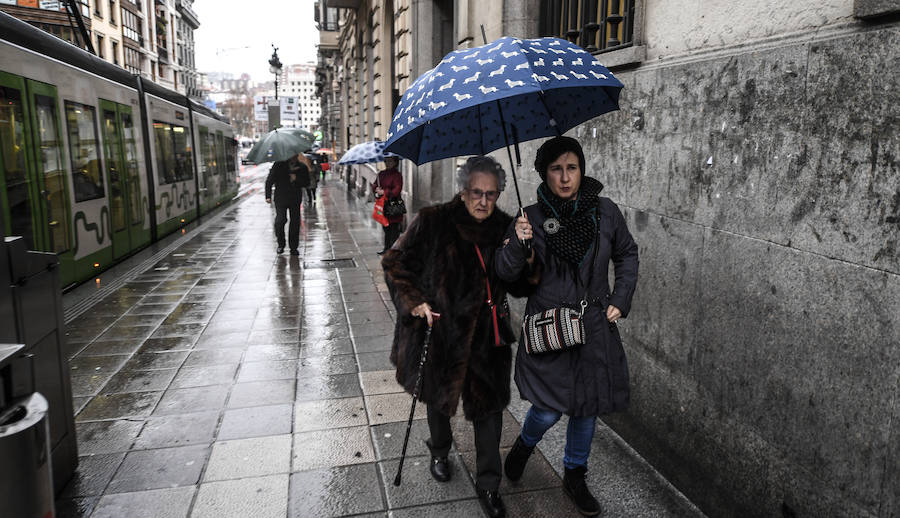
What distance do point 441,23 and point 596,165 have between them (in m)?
8.24

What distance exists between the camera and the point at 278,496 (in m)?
3.30

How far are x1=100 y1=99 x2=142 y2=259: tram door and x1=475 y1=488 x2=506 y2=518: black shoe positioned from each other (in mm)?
8268

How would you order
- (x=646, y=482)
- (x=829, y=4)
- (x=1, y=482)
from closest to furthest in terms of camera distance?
(x=1, y=482)
(x=829, y=4)
(x=646, y=482)

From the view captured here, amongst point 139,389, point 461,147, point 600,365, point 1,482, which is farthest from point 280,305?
point 1,482

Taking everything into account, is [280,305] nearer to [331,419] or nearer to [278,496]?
[331,419]

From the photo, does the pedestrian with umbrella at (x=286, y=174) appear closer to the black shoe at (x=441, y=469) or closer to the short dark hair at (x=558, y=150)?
the black shoe at (x=441, y=469)

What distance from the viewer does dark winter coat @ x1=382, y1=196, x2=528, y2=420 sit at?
9.95 feet

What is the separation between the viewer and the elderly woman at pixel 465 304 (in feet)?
9.92

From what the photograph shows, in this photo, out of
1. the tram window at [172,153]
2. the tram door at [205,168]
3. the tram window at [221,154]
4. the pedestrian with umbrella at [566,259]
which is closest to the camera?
the pedestrian with umbrella at [566,259]

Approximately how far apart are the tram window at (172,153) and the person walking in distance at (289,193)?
10.8ft

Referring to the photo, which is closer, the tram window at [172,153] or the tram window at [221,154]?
the tram window at [172,153]

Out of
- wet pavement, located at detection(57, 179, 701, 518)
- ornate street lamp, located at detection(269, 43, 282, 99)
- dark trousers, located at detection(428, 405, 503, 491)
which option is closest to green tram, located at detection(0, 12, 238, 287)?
wet pavement, located at detection(57, 179, 701, 518)

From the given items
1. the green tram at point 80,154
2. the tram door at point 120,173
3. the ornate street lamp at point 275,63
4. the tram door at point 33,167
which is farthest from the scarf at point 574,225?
the ornate street lamp at point 275,63

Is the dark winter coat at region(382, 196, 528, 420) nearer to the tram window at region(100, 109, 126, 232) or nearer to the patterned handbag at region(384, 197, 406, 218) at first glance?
the patterned handbag at region(384, 197, 406, 218)
